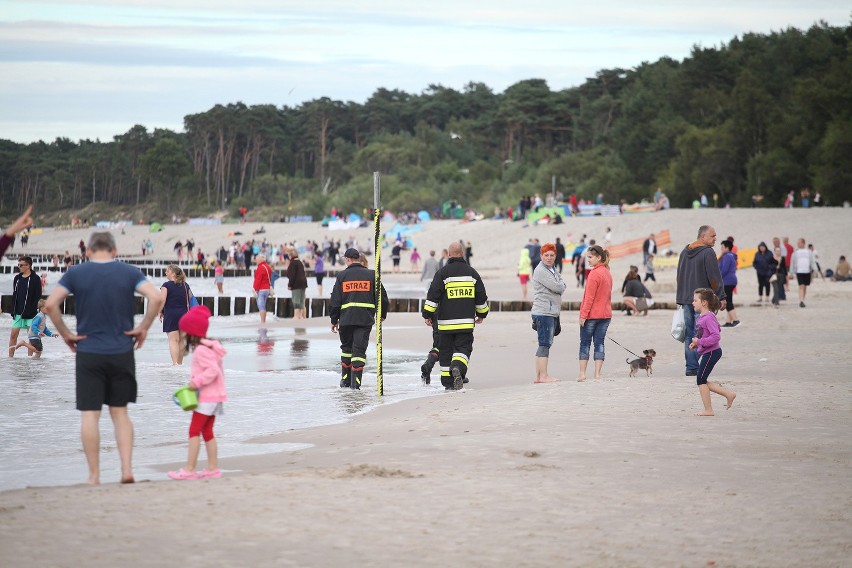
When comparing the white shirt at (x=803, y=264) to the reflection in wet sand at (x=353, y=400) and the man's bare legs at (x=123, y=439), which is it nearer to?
the reflection in wet sand at (x=353, y=400)

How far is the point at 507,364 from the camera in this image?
18.2 m

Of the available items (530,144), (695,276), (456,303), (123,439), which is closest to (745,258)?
(695,276)

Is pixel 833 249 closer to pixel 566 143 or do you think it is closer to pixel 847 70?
pixel 847 70

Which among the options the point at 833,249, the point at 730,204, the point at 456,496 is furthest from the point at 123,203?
the point at 456,496

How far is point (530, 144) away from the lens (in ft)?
421

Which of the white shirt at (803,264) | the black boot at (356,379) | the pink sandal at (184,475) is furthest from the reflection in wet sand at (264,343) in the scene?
the white shirt at (803,264)

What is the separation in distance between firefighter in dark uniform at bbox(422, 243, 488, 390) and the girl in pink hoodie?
568 centimetres

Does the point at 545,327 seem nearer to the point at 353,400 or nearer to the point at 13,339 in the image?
the point at 353,400

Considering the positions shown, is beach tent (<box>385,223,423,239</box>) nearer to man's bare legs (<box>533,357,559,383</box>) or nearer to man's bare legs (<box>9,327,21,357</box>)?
man's bare legs (<box>9,327,21,357</box>)

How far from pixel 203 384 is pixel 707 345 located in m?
5.01

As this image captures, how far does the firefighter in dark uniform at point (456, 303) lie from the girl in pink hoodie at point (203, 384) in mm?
5682

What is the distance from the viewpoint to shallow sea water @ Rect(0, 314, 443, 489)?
1037 cm

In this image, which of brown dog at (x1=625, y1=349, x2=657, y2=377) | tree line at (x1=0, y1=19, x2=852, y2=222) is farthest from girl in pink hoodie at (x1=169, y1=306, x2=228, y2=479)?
tree line at (x1=0, y1=19, x2=852, y2=222)

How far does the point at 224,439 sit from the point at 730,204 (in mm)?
61040
